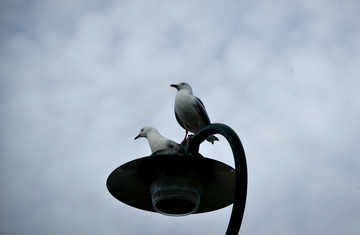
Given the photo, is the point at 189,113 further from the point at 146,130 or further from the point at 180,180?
the point at 180,180

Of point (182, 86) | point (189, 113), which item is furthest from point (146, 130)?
point (182, 86)

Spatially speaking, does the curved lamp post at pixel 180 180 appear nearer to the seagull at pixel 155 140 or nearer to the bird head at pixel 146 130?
the seagull at pixel 155 140

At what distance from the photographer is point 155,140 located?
19.6 ft

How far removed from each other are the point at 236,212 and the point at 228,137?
586 millimetres

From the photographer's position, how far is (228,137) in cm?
Result: 323

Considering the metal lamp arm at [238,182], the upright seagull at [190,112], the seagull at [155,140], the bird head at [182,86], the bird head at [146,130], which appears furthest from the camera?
the bird head at [182,86]

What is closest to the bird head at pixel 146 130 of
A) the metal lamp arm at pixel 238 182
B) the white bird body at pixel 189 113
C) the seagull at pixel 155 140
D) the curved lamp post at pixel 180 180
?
the seagull at pixel 155 140

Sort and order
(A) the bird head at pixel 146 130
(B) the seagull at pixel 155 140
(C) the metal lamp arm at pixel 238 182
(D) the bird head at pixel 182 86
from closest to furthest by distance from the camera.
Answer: (C) the metal lamp arm at pixel 238 182 → (B) the seagull at pixel 155 140 → (A) the bird head at pixel 146 130 → (D) the bird head at pixel 182 86

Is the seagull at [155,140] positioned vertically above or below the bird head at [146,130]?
below

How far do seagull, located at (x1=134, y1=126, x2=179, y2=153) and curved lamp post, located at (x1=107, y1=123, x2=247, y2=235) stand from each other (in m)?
1.41

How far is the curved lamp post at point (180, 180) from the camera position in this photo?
375 cm

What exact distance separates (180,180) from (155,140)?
2.25m

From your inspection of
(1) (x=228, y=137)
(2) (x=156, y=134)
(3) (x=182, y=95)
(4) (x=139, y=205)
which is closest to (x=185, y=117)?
(3) (x=182, y=95)

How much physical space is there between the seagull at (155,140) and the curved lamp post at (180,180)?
4.63ft
